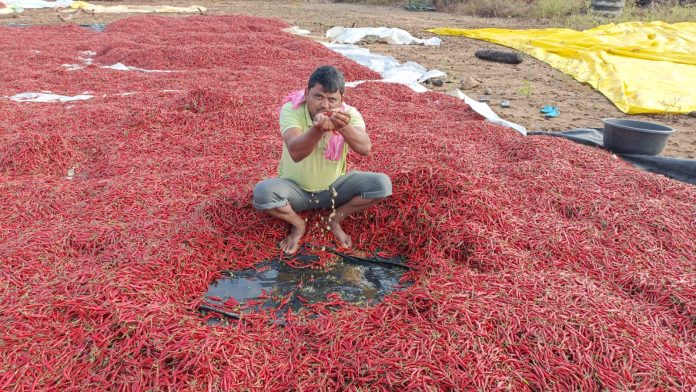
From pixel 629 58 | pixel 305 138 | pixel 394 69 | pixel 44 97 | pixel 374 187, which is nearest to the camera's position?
pixel 305 138

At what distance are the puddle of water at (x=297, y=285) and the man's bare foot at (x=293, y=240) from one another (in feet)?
0.36

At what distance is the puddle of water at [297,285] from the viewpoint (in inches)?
120

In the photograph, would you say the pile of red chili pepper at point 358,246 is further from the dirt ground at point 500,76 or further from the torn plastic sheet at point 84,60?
the torn plastic sheet at point 84,60

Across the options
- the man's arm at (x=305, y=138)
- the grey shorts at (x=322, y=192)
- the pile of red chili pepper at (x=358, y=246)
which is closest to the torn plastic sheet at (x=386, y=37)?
the pile of red chili pepper at (x=358, y=246)

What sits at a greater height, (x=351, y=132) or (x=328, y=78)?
(x=328, y=78)

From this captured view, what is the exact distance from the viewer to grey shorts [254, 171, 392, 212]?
11.2 ft

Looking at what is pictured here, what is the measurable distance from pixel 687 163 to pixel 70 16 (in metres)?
18.9

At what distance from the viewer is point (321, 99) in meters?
3.15

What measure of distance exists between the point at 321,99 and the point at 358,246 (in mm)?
1231

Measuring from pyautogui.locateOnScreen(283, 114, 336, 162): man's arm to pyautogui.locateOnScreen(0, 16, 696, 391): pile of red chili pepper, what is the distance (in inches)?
31.4

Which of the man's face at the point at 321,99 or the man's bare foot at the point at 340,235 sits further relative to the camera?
the man's bare foot at the point at 340,235

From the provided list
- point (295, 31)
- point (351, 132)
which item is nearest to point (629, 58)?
point (351, 132)

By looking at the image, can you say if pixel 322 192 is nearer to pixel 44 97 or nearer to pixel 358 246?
pixel 358 246

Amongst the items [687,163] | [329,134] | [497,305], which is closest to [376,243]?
[329,134]
